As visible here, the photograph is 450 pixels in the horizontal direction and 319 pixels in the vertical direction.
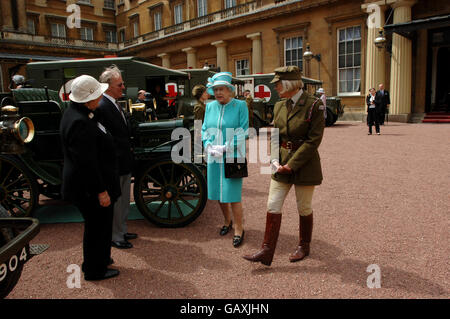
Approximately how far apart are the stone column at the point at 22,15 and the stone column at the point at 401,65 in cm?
2897

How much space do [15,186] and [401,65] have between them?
16.7 meters

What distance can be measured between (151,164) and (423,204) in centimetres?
358

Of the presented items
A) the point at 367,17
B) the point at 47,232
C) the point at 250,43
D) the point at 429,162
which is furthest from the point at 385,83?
the point at 47,232

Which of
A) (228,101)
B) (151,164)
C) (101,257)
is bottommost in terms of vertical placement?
(101,257)

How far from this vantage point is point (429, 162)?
7230mm

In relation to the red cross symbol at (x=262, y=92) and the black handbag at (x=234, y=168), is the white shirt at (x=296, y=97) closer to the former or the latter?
the black handbag at (x=234, y=168)

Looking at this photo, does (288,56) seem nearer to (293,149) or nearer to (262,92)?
(262,92)

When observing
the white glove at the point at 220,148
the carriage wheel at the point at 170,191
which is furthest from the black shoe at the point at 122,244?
the white glove at the point at 220,148

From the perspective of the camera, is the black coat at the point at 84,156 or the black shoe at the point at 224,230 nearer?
the black coat at the point at 84,156

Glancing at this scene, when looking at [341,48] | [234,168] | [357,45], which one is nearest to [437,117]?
[357,45]

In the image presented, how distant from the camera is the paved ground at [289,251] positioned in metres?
2.69

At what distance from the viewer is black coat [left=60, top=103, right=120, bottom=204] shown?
2.62m
